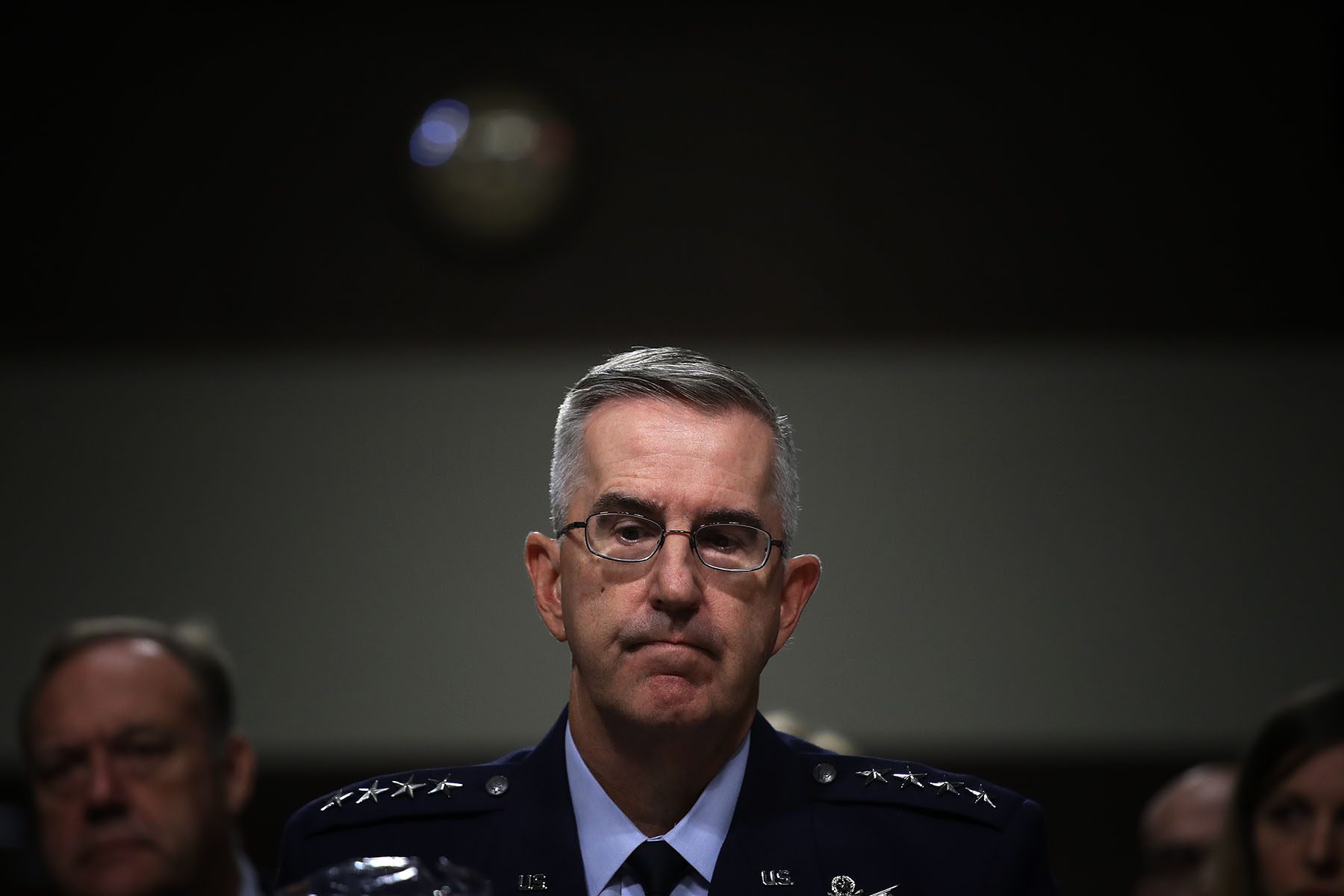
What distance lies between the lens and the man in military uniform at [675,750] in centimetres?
146

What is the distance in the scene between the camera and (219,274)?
3701mm

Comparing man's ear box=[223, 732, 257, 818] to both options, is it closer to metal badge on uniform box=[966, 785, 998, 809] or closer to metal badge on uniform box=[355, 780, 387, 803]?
metal badge on uniform box=[355, 780, 387, 803]

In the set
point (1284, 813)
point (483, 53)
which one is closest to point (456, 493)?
point (483, 53)

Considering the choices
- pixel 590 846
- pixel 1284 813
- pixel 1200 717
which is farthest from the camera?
pixel 1200 717

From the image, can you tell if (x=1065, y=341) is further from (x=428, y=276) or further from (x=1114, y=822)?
(x=428, y=276)

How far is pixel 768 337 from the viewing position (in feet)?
12.0

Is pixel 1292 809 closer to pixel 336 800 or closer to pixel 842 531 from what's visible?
pixel 336 800

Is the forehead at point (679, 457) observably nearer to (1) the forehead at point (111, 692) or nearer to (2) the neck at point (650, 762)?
(2) the neck at point (650, 762)

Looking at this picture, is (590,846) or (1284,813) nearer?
(590,846)

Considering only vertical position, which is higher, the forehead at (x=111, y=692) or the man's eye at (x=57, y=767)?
the forehead at (x=111, y=692)

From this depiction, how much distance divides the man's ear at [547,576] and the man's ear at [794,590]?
24 cm

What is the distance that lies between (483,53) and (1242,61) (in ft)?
6.06

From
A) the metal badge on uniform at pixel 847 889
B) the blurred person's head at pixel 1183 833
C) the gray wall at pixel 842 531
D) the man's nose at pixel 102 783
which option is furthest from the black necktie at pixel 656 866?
the gray wall at pixel 842 531

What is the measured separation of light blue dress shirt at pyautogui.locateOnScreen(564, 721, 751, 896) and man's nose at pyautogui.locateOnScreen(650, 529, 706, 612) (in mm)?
237
